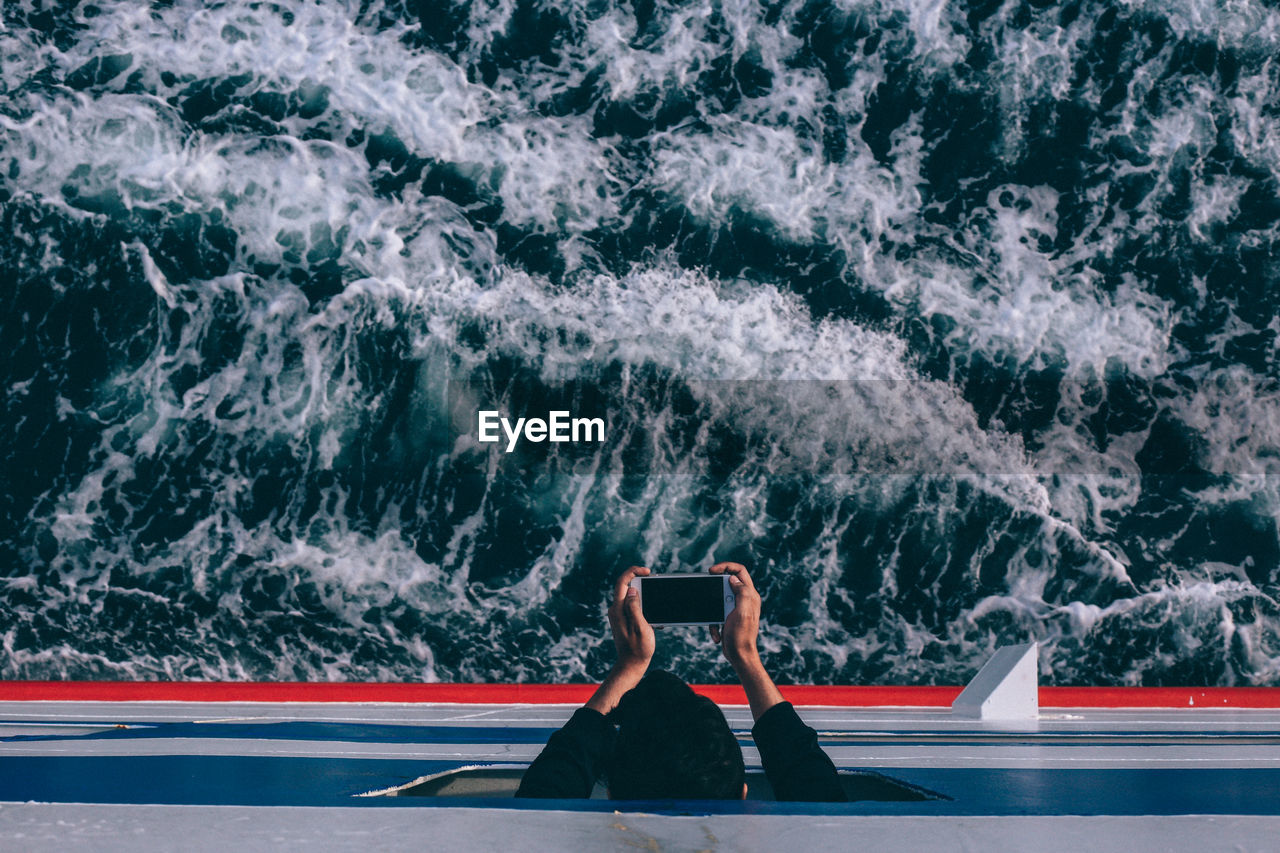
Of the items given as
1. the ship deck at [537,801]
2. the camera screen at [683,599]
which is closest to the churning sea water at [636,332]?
the ship deck at [537,801]

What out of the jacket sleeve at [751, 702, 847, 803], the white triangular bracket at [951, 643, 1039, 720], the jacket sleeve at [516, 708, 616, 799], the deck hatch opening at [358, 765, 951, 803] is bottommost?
the white triangular bracket at [951, 643, 1039, 720]

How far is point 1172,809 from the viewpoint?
5.89 ft

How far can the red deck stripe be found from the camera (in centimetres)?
491

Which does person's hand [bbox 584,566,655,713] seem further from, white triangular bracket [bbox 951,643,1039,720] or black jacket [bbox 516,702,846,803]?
white triangular bracket [bbox 951,643,1039,720]

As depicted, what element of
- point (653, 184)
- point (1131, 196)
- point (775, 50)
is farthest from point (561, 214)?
point (1131, 196)

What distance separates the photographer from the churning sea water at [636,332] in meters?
5.41

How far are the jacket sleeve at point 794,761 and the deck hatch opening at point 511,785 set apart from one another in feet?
1.78

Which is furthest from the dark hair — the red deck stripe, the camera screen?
the red deck stripe

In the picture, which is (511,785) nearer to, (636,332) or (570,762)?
(570,762)

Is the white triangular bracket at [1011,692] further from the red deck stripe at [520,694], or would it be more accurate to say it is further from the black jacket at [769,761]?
the black jacket at [769,761]

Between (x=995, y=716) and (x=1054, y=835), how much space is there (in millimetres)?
2650

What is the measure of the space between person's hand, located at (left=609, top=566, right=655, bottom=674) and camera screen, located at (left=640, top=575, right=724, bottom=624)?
0.24 meters

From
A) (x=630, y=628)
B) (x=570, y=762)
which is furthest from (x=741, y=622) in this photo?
(x=570, y=762)

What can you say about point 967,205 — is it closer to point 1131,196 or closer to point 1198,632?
point 1131,196
